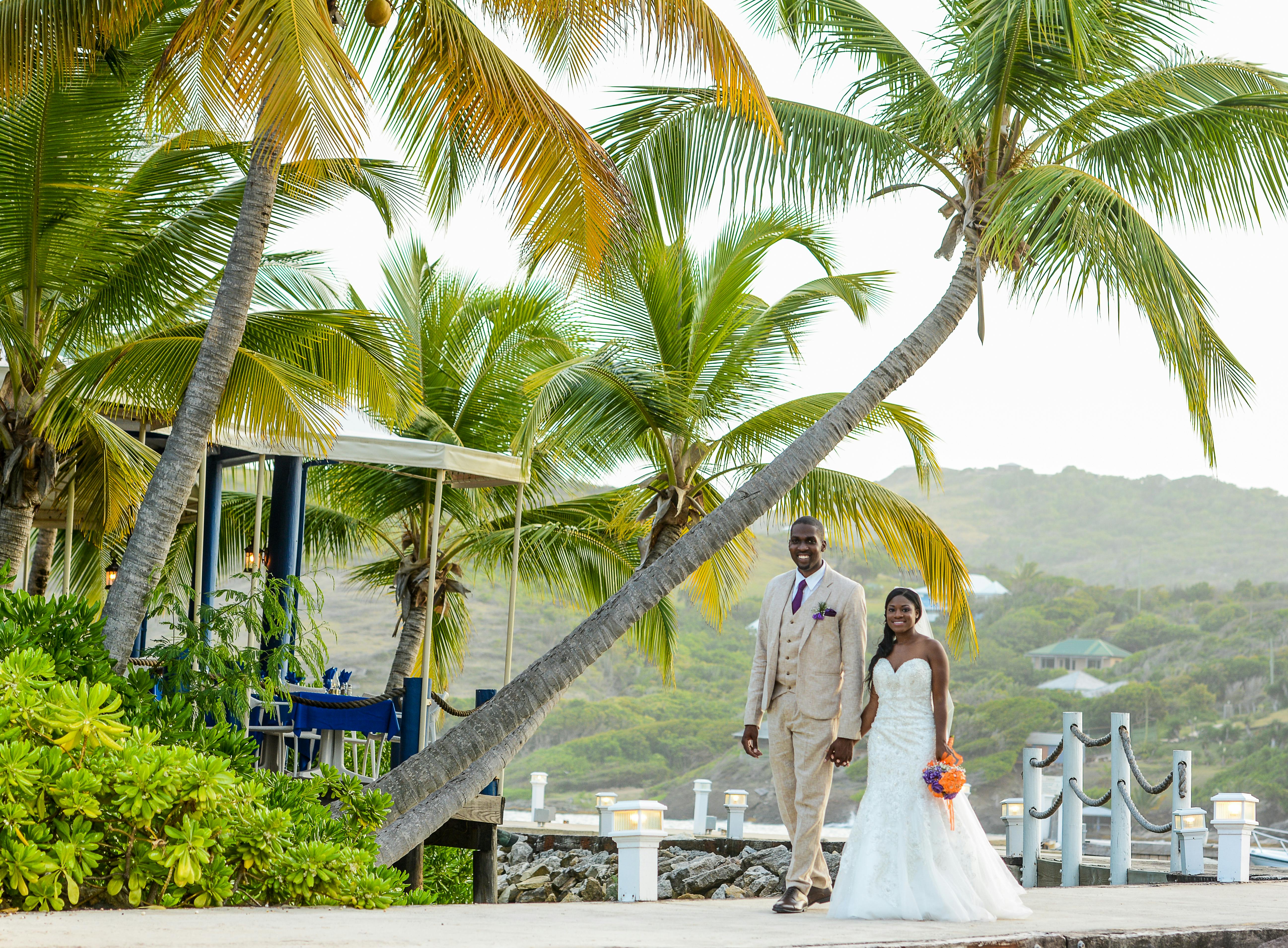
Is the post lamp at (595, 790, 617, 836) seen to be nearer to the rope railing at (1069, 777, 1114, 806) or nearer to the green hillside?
the rope railing at (1069, 777, 1114, 806)

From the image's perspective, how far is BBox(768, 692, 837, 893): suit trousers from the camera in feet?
→ 19.2

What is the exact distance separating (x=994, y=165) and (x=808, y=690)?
16.7 feet

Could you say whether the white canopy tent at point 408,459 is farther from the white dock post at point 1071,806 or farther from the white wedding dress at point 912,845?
the white dock post at point 1071,806

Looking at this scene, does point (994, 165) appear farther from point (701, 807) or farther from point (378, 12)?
point (701, 807)

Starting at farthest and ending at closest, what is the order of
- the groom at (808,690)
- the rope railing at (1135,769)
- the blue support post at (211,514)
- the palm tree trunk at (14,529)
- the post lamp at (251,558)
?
the blue support post at (211,514), the post lamp at (251,558), the rope railing at (1135,769), the palm tree trunk at (14,529), the groom at (808,690)

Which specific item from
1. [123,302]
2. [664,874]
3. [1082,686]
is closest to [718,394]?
[123,302]

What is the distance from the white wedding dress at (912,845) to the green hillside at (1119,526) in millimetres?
95594

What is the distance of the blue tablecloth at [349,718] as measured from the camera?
8234 millimetres

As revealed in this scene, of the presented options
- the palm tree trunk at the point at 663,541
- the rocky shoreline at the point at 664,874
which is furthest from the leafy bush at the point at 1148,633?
the palm tree trunk at the point at 663,541

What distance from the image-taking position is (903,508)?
38.4 ft

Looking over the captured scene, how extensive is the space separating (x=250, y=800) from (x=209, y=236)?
5149 mm

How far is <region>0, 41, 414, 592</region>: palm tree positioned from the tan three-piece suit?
3.60 meters

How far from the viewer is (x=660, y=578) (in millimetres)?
8469

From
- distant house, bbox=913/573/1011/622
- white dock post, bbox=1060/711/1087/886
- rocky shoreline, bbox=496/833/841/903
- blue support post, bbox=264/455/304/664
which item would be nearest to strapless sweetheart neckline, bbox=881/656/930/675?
white dock post, bbox=1060/711/1087/886
